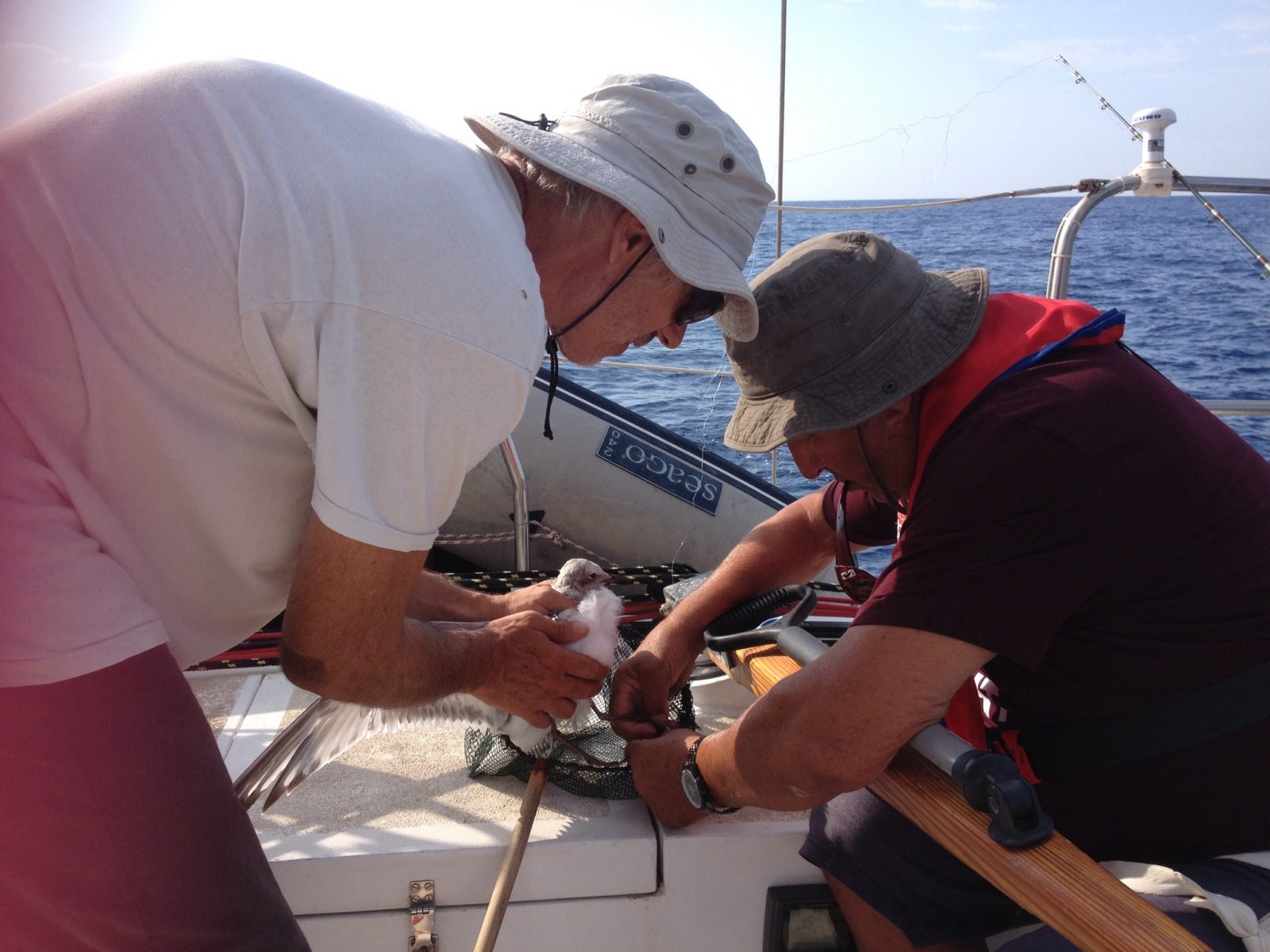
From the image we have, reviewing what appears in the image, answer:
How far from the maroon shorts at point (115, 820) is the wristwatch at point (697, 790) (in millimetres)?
797

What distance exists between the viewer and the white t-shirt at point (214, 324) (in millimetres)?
1120

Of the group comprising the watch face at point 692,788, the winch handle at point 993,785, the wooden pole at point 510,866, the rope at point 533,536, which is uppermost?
the winch handle at point 993,785

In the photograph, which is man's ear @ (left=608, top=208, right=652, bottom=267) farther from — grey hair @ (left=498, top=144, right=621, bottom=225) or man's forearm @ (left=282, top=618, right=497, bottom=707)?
man's forearm @ (left=282, top=618, right=497, bottom=707)

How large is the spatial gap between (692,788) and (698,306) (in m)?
0.84

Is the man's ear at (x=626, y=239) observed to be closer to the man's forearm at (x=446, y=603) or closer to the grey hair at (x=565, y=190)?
the grey hair at (x=565, y=190)

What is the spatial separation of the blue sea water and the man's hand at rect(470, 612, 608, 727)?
1.72 metres

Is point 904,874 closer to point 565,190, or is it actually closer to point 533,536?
point 565,190

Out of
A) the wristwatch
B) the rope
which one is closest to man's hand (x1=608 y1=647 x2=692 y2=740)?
the wristwatch

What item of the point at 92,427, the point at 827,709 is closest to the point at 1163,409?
the point at 827,709

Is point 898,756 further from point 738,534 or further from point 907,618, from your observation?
point 738,534

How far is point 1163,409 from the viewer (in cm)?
145

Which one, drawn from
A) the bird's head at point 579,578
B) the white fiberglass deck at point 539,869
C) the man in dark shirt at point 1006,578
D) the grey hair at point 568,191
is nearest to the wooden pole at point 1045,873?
the man in dark shirt at point 1006,578

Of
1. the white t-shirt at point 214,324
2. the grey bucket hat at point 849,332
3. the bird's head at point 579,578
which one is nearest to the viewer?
the white t-shirt at point 214,324

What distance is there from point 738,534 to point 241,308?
3048 mm
